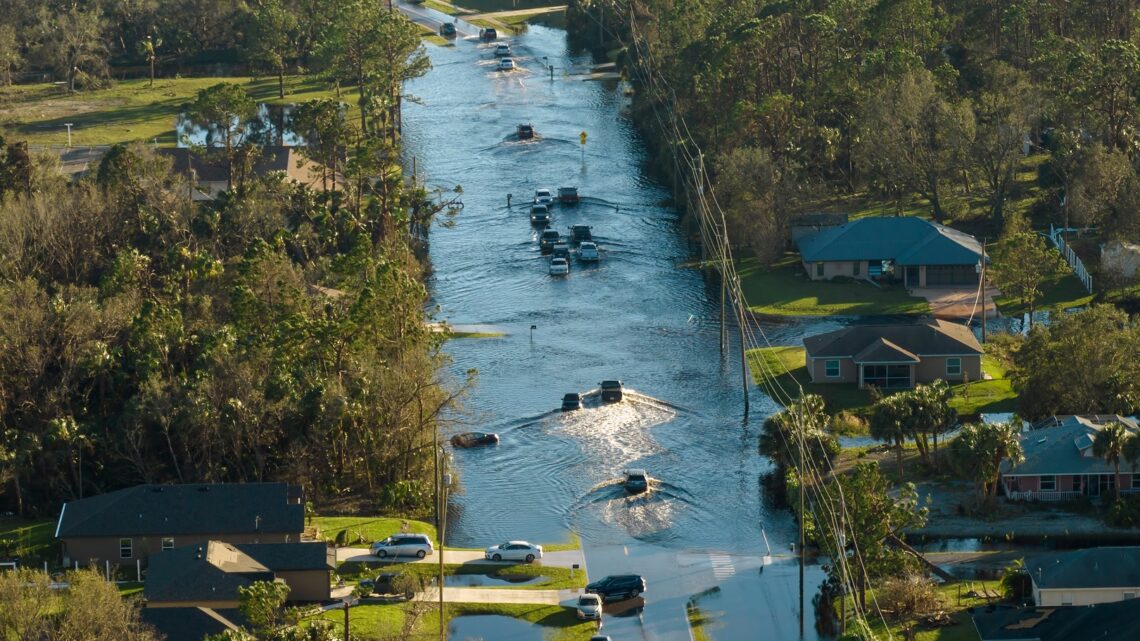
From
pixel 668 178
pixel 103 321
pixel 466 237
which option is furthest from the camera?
pixel 668 178

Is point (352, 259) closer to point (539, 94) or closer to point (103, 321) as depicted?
point (103, 321)

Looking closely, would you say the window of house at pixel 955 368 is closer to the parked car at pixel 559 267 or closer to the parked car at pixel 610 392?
the parked car at pixel 610 392

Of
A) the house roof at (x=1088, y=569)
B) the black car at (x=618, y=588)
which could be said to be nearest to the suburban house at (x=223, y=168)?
the black car at (x=618, y=588)

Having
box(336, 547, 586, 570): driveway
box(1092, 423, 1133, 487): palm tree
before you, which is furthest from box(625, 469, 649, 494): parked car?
box(1092, 423, 1133, 487): palm tree

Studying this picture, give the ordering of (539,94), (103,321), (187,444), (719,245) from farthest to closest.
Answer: (539,94) < (719,245) < (103,321) < (187,444)

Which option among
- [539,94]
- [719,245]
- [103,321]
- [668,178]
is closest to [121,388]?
[103,321]

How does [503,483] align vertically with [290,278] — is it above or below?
below
